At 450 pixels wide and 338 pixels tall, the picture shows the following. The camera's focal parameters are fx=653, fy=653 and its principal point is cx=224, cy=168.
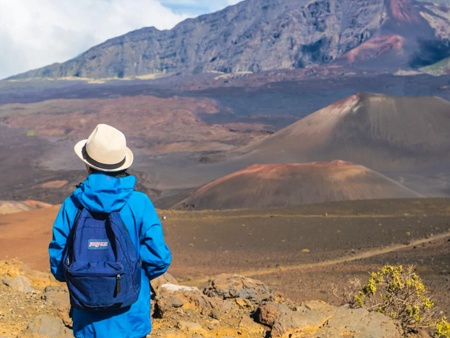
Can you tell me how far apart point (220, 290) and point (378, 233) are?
13179mm

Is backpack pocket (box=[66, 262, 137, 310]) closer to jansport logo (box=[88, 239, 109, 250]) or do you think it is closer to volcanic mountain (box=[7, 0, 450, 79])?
jansport logo (box=[88, 239, 109, 250])

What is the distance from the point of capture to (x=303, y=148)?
175ft

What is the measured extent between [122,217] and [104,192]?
15cm

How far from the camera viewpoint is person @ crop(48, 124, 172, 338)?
128 inches

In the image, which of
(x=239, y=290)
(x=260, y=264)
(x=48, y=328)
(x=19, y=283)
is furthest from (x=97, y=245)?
(x=260, y=264)

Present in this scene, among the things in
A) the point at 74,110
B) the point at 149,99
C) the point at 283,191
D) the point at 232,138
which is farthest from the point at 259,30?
the point at 283,191

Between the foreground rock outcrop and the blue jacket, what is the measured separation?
1957mm

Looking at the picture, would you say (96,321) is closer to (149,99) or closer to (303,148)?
(303,148)

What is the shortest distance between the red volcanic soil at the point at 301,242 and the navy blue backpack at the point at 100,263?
7.72 metres

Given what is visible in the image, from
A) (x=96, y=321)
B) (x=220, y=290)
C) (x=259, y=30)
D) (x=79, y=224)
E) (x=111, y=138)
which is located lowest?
(x=220, y=290)

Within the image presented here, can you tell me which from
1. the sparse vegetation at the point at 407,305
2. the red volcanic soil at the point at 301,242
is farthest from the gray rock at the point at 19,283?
the red volcanic soil at the point at 301,242

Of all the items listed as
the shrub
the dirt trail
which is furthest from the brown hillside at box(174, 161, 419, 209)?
the shrub

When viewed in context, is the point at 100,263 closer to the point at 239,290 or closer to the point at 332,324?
the point at 332,324

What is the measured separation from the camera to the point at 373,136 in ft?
173
